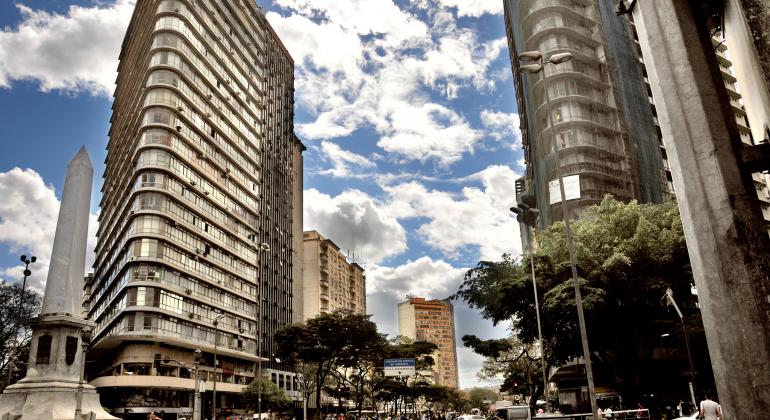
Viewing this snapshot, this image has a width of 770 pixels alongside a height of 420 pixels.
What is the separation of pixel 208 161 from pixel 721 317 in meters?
62.4

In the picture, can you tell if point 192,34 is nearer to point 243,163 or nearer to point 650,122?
point 243,163

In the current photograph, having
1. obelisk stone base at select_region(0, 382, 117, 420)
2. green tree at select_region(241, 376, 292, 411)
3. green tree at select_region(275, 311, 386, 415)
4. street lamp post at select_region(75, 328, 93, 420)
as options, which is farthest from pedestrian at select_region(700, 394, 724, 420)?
green tree at select_region(241, 376, 292, 411)

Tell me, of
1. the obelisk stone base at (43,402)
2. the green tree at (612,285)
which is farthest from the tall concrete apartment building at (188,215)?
the green tree at (612,285)

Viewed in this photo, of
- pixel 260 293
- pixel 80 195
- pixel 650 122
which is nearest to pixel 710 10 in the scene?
pixel 80 195

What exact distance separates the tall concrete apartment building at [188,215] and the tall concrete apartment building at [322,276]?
16.7 m

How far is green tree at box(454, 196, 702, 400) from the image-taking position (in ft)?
102

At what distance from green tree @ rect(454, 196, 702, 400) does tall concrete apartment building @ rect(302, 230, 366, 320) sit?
6655 centimetres

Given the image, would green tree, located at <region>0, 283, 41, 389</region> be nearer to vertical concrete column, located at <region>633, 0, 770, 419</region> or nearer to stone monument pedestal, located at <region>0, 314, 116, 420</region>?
stone monument pedestal, located at <region>0, 314, 116, 420</region>

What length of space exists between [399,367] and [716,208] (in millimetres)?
42973

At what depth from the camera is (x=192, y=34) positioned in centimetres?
6269

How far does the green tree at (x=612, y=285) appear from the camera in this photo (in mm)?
31078

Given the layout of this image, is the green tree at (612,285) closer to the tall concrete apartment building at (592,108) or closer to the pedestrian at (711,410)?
the pedestrian at (711,410)

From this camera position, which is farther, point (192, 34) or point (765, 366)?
point (192, 34)

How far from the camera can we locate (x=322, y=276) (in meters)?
105
